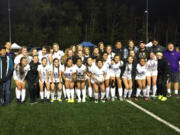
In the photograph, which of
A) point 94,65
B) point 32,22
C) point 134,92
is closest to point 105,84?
point 94,65

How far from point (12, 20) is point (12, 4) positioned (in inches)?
129

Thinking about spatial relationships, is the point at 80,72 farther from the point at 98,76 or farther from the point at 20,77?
the point at 20,77

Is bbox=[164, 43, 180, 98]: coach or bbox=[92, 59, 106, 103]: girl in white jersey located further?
bbox=[164, 43, 180, 98]: coach

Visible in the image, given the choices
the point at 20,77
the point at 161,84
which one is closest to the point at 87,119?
the point at 20,77

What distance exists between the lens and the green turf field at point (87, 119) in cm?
497

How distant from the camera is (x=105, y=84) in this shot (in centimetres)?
830

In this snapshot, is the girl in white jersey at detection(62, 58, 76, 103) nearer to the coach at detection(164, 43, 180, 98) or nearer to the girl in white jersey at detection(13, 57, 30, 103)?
the girl in white jersey at detection(13, 57, 30, 103)

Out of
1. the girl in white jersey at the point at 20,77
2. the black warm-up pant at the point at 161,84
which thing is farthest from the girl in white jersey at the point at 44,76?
the black warm-up pant at the point at 161,84

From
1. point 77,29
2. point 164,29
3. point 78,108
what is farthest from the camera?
point 164,29

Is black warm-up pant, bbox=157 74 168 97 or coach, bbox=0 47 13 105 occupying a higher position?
coach, bbox=0 47 13 105

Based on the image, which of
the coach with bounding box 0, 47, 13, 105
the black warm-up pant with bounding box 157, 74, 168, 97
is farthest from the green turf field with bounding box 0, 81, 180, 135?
the black warm-up pant with bounding box 157, 74, 168, 97

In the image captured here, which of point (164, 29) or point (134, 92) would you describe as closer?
point (134, 92)

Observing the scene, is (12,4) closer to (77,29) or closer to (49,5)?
(49,5)

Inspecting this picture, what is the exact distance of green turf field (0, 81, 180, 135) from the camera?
497 centimetres
